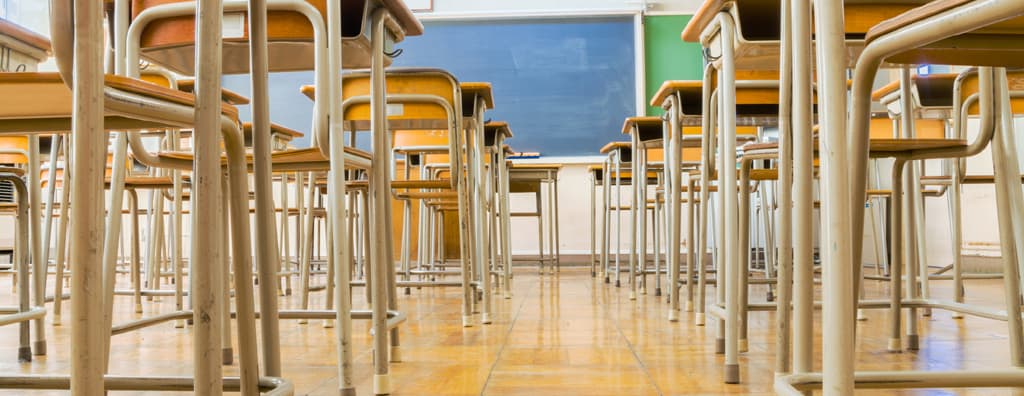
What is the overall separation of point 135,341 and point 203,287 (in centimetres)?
161

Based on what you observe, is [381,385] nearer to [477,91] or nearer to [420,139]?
[477,91]

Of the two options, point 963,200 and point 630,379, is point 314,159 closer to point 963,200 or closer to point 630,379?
point 630,379

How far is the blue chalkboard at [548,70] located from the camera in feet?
22.0

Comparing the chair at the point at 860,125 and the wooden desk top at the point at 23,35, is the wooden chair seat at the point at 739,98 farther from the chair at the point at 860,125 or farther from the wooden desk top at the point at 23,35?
the wooden desk top at the point at 23,35

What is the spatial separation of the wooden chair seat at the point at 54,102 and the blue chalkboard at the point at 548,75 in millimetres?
5700

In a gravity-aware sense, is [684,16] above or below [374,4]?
above

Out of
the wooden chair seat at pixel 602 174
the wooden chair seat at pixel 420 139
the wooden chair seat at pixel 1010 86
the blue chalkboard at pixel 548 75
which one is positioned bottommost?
the wooden chair seat at pixel 602 174

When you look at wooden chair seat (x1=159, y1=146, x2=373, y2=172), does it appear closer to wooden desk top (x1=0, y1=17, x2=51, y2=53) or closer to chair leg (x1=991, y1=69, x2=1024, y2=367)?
wooden desk top (x1=0, y1=17, x2=51, y2=53)

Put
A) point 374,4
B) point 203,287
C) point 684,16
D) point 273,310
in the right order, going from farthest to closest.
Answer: point 684,16, point 374,4, point 273,310, point 203,287

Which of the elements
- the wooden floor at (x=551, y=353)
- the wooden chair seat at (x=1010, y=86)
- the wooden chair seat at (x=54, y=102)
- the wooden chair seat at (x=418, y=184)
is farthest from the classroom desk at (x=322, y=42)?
the wooden chair seat at (x=1010, y=86)

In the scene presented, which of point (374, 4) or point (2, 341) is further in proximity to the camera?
point (2, 341)

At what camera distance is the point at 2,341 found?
2.24 metres

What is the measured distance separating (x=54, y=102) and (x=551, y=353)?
1269mm

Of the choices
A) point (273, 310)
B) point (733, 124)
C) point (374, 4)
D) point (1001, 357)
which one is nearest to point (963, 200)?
point (1001, 357)
